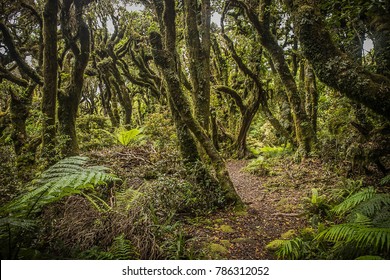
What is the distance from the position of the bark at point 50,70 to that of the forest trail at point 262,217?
3.75 meters

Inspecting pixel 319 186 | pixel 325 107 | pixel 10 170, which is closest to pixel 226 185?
pixel 319 186

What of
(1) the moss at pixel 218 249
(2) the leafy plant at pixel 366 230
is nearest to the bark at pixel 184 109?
(1) the moss at pixel 218 249

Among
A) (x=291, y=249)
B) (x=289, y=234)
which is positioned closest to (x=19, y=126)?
(x=289, y=234)

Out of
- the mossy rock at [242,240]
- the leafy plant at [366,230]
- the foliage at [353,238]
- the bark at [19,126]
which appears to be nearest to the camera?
the leafy plant at [366,230]

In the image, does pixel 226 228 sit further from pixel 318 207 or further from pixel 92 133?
pixel 92 133

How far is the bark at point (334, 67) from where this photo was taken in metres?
3.70

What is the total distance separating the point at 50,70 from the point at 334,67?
18.7 ft

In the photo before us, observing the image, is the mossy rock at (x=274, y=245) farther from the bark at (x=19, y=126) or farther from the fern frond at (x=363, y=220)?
the bark at (x=19, y=126)

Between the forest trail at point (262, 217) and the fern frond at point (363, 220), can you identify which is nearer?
the fern frond at point (363, 220)

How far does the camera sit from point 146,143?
8812 millimetres

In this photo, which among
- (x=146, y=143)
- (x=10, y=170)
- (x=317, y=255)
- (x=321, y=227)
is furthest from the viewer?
(x=146, y=143)
